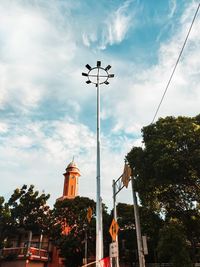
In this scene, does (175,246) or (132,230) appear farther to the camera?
(132,230)

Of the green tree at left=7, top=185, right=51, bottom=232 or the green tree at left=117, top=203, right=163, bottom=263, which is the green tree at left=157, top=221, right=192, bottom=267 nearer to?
the green tree at left=117, top=203, right=163, bottom=263

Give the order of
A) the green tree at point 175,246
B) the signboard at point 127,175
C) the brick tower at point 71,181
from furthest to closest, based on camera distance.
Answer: the brick tower at point 71,181 → the green tree at point 175,246 → the signboard at point 127,175

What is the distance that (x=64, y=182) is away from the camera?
45781 millimetres

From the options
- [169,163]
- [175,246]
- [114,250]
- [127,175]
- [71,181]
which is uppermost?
[71,181]

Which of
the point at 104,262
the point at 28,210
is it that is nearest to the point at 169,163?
the point at 104,262

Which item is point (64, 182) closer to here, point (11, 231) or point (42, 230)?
point (42, 230)

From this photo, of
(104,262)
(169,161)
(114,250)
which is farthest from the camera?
(169,161)

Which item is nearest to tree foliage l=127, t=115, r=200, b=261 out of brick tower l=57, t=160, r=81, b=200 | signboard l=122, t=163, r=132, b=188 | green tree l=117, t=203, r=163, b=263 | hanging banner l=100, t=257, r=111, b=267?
signboard l=122, t=163, r=132, b=188

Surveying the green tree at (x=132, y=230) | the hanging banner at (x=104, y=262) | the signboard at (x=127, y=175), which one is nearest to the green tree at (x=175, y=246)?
the green tree at (x=132, y=230)

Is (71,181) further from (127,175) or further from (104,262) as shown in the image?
(104,262)

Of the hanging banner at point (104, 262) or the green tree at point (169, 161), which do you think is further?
the green tree at point (169, 161)

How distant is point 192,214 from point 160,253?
4.56 meters

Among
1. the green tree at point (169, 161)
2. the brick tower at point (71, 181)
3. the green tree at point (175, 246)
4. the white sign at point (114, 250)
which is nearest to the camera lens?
the white sign at point (114, 250)

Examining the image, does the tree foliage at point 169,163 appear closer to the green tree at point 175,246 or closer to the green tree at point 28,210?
the green tree at point 175,246
